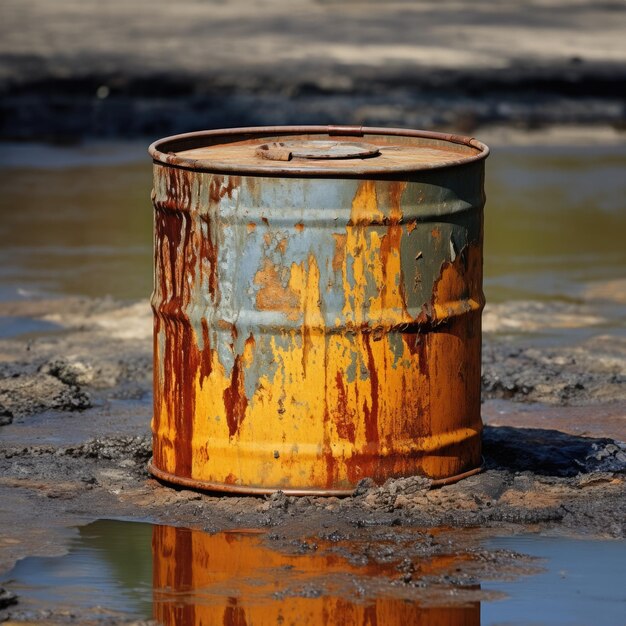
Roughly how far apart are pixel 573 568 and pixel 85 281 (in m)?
4.48

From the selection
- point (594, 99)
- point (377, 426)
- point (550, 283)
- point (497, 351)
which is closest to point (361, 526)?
point (377, 426)

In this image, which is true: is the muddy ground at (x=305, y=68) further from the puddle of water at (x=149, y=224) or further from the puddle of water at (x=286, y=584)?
the puddle of water at (x=286, y=584)

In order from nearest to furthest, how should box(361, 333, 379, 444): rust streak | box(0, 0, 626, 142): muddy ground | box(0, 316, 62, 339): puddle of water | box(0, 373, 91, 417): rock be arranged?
box(361, 333, 379, 444): rust streak → box(0, 373, 91, 417): rock → box(0, 316, 62, 339): puddle of water → box(0, 0, 626, 142): muddy ground

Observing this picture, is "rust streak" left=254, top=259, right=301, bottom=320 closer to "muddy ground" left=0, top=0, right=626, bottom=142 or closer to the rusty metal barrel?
the rusty metal barrel

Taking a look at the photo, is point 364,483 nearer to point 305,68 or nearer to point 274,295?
point 274,295

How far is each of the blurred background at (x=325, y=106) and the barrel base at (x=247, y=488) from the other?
92.8 inches

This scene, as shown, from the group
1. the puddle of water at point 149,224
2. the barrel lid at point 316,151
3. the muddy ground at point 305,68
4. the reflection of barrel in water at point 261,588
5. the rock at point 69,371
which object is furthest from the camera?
the muddy ground at point 305,68

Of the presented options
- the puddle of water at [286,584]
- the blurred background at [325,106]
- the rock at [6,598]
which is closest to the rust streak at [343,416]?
the puddle of water at [286,584]

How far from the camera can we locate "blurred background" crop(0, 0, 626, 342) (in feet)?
27.3

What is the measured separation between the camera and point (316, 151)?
4.68 meters

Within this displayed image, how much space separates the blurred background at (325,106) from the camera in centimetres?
834

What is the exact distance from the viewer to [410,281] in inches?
173

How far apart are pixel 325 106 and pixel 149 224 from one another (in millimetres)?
4504

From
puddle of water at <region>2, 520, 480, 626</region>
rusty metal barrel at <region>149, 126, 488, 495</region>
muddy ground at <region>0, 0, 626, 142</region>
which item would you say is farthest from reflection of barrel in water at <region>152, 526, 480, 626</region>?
muddy ground at <region>0, 0, 626, 142</region>
